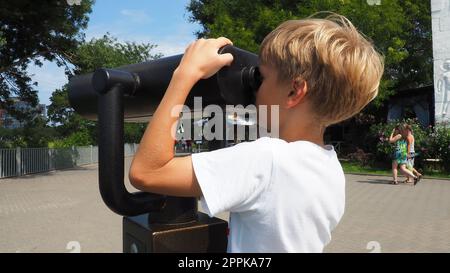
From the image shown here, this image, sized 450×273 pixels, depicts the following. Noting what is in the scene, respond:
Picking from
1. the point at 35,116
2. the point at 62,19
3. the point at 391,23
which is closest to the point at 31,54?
the point at 62,19

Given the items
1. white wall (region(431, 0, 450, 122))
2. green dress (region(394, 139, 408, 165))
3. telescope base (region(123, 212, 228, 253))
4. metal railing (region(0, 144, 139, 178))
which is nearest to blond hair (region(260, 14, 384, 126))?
telescope base (region(123, 212, 228, 253))

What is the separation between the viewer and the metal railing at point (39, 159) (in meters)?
12.9

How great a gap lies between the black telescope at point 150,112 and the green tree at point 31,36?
1047 centimetres

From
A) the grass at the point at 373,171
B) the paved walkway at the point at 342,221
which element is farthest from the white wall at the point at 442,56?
the paved walkway at the point at 342,221

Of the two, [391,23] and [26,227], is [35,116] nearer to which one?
[26,227]

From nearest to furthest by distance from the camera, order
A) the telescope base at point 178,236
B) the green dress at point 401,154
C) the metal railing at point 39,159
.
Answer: the telescope base at point 178,236
the green dress at point 401,154
the metal railing at point 39,159

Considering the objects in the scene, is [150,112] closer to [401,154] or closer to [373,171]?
[401,154]

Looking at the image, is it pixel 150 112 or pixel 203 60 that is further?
pixel 150 112

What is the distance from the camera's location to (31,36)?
11.8 m

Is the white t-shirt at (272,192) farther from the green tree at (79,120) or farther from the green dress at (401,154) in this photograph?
the green tree at (79,120)

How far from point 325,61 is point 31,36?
1249 cm

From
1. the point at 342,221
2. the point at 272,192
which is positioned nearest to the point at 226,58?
the point at 272,192

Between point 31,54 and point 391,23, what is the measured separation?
11.7 metres
